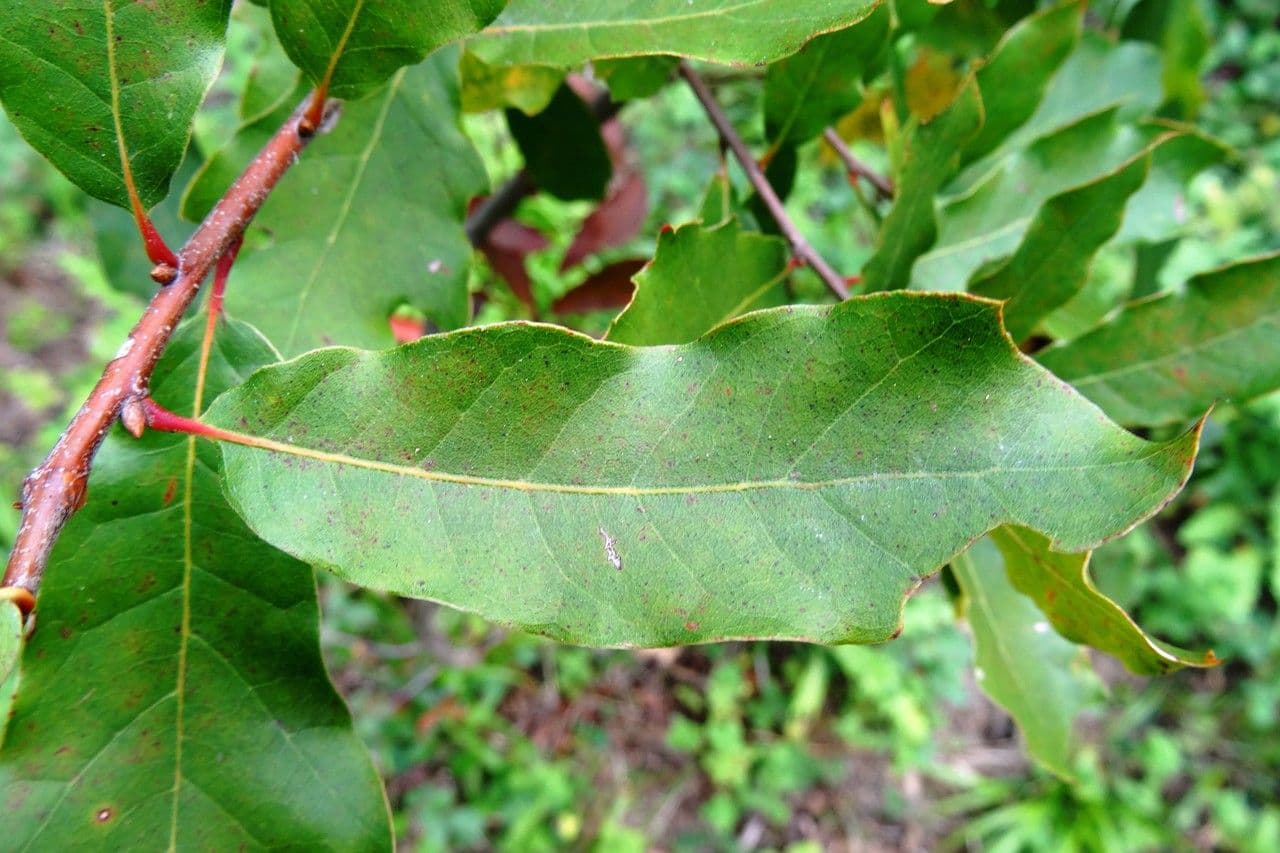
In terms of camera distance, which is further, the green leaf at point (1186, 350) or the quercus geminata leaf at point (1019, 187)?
the quercus geminata leaf at point (1019, 187)

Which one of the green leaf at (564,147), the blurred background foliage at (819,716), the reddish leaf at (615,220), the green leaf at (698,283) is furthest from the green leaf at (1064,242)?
the blurred background foliage at (819,716)

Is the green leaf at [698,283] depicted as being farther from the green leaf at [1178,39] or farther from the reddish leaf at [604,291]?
the green leaf at [1178,39]

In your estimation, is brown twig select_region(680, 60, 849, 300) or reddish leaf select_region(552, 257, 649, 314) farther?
reddish leaf select_region(552, 257, 649, 314)

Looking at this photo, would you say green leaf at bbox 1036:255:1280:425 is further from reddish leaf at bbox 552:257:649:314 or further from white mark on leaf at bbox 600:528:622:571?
reddish leaf at bbox 552:257:649:314

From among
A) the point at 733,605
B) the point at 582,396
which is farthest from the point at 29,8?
the point at 733,605

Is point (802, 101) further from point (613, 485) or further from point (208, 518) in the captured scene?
point (208, 518)

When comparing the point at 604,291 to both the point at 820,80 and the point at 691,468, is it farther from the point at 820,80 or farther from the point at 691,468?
the point at 691,468

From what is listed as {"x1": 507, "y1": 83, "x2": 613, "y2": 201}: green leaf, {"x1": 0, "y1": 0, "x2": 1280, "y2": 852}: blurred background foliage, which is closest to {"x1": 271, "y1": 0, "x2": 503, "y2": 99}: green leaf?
{"x1": 507, "y1": 83, "x2": 613, "y2": 201}: green leaf
